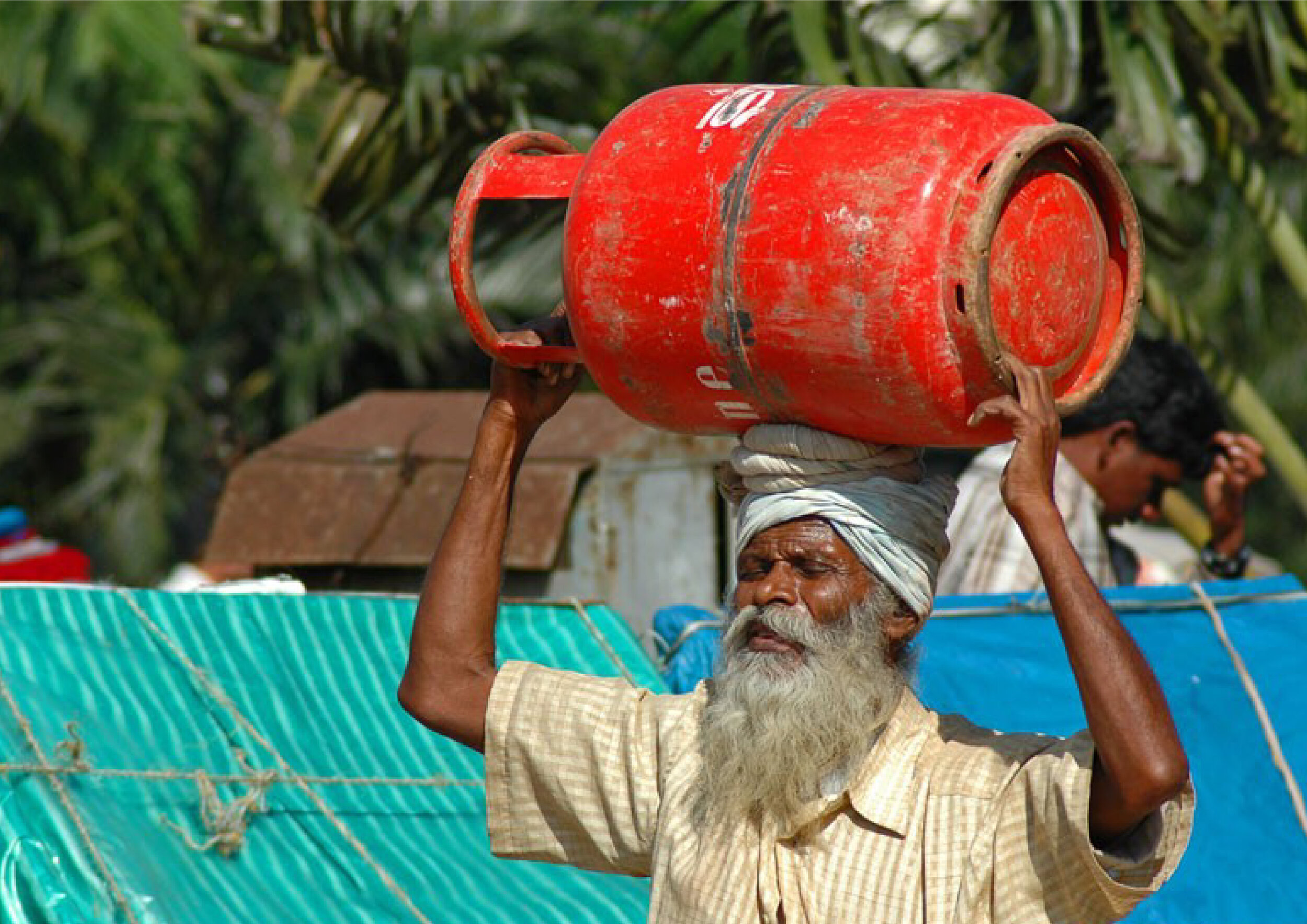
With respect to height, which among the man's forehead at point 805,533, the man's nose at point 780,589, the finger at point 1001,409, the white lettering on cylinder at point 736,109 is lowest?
the man's nose at point 780,589

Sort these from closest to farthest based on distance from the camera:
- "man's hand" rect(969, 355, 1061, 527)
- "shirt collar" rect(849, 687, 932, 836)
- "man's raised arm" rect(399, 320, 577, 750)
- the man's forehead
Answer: "man's hand" rect(969, 355, 1061, 527), "shirt collar" rect(849, 687, 932, 836), the man's forehead, "man's raised arm" rect(399, 320, 577, 750)

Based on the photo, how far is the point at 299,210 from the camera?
32.3 ft

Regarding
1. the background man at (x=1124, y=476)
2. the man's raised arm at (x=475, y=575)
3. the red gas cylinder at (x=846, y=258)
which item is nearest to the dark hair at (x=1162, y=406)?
the background man at (x=1124, y=476)

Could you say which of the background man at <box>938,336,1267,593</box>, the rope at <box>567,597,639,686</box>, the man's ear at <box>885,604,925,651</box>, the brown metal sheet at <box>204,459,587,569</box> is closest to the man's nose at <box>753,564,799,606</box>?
the man's ear at <box>885,604,925,651</box>

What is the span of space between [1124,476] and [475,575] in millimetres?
2673

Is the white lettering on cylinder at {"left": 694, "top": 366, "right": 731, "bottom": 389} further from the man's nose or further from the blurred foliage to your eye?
the blurred foliage

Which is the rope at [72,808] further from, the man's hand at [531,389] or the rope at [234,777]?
the man's hand at [531,389]

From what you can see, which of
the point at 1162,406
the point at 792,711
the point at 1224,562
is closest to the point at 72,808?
the point at 792,711

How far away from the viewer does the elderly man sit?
223 centimetres

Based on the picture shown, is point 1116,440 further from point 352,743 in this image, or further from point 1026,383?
point 1026,383

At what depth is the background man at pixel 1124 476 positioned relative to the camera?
4652 millimetres

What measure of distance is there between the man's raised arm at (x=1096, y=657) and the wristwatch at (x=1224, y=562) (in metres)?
3.26

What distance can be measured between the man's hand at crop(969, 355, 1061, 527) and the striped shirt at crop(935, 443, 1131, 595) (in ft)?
7.45

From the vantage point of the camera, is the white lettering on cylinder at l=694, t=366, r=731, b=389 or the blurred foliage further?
the blurred foliage
